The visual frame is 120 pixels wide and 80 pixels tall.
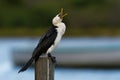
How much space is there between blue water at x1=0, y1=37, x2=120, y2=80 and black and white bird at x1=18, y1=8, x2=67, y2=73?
241 inches

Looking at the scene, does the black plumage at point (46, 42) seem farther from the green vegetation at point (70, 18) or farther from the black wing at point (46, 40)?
the green vegetation at point (70, 18)

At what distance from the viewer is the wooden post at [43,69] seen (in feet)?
19.7

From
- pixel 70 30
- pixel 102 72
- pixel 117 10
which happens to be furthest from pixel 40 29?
pixel 102 72

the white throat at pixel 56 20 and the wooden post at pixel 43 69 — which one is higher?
the white throat at pixel 56 20

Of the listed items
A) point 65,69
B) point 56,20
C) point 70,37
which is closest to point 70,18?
point 70,37

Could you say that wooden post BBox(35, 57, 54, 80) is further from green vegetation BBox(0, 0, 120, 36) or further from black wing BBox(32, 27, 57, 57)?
green vegetation BBox(0, 0, 120, 36)

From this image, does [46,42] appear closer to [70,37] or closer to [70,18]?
[70,37]

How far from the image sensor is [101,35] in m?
20.4

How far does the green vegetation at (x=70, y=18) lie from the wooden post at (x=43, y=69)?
14.8 m

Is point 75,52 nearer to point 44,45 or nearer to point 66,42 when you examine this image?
point 66,42

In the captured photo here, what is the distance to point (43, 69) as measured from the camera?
6.02 m

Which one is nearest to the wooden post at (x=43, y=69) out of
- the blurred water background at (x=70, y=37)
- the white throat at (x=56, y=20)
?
the white throat at (x=56, y=20)

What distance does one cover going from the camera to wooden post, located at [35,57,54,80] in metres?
6.02

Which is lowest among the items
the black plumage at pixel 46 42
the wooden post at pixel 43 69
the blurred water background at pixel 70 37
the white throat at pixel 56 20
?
the wooden post at pixel 43 69
